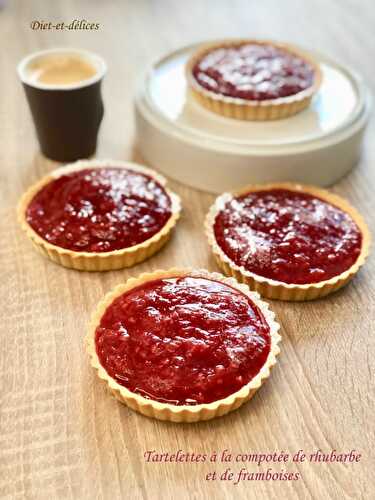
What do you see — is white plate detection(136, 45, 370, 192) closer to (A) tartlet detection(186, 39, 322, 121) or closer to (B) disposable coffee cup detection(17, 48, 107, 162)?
(A) tartlet detection(186, 39, 322, 121)

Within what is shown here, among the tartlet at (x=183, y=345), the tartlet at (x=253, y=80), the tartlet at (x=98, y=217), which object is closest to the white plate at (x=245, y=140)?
the tartlet at (x=253, y=80)

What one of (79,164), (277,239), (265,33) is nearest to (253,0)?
(265,33)

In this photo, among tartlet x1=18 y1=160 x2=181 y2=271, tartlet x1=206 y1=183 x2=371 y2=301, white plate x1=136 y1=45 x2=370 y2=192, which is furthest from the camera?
white plate x1=136 y1=45 x2=370 y2=192

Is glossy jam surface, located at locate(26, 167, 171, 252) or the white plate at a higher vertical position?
the white plate

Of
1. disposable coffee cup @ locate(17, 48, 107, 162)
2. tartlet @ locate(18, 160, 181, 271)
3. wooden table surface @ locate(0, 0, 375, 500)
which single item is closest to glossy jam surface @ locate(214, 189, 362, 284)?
wooden table surface @ locate(0, 0, 375, 500)

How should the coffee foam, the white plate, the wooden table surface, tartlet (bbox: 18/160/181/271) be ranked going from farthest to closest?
1. the coffee foam
2. the white plate
3. tartlet (bbox: 18/160/181/271)
4. the wooden table surface

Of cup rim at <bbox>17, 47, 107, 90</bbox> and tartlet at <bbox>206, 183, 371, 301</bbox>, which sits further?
cup rim at <bbox>17, 47, 107, 90</bbox>

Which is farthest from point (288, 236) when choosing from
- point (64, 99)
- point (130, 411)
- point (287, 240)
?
point (64, 99)

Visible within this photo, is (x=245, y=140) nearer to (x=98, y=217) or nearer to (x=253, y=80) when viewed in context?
(x=253, y=80)

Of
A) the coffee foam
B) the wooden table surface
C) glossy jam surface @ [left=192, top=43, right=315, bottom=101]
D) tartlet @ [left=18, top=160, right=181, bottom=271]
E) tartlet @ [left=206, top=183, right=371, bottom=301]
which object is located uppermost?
glossy jam surface @ [left=192, top=43, right=315, bottom=101]
